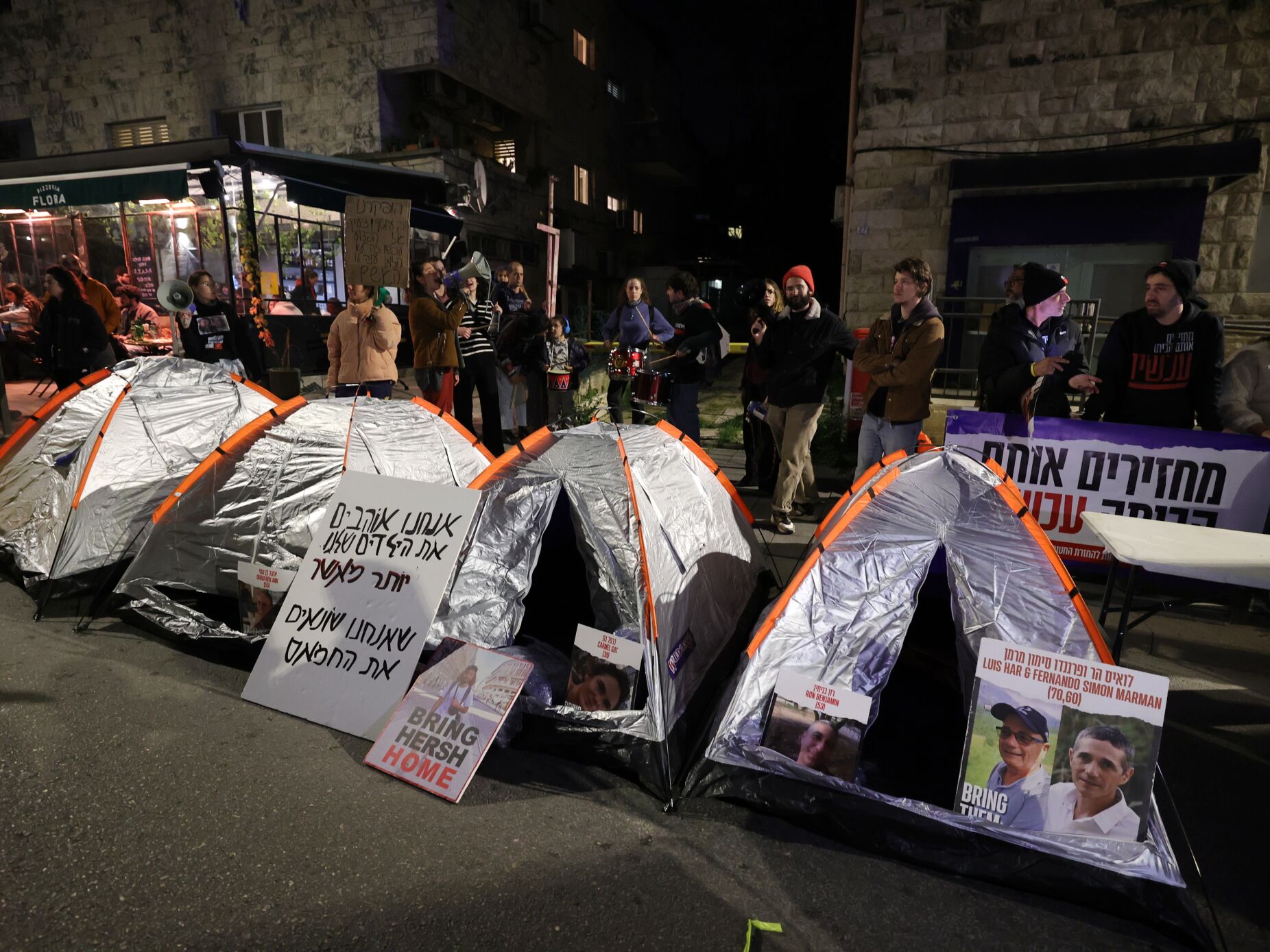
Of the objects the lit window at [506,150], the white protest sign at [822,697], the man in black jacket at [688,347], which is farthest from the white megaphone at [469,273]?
the lit window at [506,150]

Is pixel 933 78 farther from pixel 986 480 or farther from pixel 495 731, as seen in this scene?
pixel 495 731

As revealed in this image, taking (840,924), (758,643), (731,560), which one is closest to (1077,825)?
(840,924)

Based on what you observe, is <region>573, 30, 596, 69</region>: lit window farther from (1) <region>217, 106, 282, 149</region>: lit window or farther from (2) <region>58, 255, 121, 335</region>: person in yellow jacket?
(2) <region>58, 255, 121, 335</region>: person in yellow jacket

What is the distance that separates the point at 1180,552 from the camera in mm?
2799

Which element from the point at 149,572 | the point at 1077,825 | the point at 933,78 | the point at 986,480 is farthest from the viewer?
the point at 933,78

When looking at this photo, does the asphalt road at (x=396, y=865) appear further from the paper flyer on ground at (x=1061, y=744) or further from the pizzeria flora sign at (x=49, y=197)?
the pizzeria flora sign at (x=49, y=197)

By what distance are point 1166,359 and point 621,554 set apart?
11.4ft

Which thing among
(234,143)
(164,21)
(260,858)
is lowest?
(260,858)

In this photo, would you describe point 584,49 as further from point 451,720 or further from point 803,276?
point 451,720

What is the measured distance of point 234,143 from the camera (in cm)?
891

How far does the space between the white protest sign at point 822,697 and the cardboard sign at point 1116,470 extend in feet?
7.04

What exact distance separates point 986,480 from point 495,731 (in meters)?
2.22

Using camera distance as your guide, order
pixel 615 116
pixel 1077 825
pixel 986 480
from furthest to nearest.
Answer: pixel 615 116 < pixel 986 480 < pixel 1077 825

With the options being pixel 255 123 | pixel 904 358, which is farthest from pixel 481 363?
pixel 255 123
